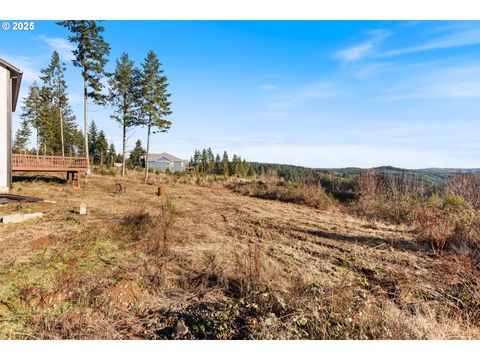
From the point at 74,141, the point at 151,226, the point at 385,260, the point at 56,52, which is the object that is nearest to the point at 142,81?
the point at 56,52

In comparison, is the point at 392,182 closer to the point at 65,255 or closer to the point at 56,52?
the point at 65,255

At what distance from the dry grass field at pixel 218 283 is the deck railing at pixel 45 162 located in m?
6.00

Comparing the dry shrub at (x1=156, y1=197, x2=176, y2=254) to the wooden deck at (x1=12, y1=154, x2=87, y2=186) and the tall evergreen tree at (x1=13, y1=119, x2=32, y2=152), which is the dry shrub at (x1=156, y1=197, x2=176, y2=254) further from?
the tall evergreen tree at (x1=13, y1=119, x2=32, y2=152)

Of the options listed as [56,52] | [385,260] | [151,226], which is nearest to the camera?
[385,260]

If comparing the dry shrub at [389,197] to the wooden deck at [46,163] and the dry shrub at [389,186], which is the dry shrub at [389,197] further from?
the wooden deck at [46,163]

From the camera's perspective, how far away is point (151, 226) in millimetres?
6660

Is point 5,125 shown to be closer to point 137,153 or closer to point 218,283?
point 218,283

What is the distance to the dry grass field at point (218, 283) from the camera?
2697mm

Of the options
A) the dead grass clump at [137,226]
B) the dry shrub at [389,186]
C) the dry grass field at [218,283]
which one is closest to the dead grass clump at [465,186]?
the dry shrub at [389,186]

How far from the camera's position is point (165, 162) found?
60.9m

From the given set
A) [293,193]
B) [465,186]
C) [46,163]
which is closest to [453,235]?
[293,193]

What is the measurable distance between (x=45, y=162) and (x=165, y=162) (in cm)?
4763

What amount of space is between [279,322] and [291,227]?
6.17 metres

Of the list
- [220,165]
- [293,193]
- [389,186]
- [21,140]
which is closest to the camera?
[293,193]
